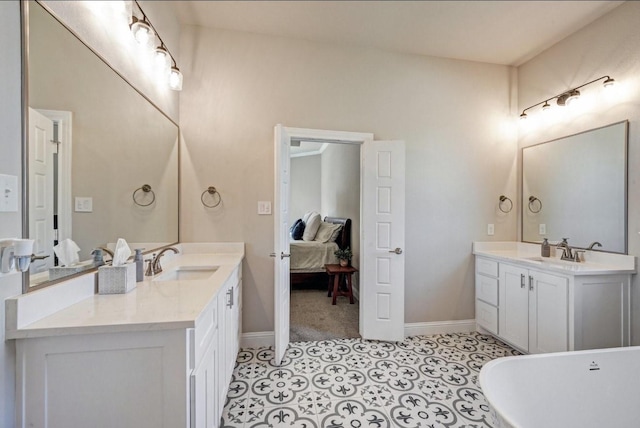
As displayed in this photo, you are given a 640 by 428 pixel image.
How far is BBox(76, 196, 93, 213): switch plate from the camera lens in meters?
1.19

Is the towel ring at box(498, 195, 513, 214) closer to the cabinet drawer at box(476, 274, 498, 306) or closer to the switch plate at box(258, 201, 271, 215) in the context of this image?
the cabinet drawer at box(476, 274, 498, 306)

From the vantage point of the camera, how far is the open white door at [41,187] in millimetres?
948

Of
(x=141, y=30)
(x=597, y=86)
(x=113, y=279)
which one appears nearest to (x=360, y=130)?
(x=141, y=30)

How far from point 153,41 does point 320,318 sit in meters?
2.86

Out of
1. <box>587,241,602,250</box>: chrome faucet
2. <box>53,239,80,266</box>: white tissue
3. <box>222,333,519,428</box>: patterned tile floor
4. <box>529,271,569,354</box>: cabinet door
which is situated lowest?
<box>222,333,519,428</box>: patterned tile floor

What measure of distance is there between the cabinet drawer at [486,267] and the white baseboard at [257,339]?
84.4 inches

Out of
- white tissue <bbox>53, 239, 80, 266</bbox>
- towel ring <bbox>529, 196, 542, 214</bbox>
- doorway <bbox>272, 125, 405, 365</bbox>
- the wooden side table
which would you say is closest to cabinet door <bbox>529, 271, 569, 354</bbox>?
towel ring <bbox>529, 196, 542, 214</bbox>

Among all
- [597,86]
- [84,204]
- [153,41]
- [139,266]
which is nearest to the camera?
[84,204]

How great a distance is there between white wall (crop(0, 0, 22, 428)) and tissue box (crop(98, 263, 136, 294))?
0.37 meters

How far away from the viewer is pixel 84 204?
4.05ft

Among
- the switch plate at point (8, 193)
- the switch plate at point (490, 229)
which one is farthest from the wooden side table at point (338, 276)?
the switch plate at point (8, 193)

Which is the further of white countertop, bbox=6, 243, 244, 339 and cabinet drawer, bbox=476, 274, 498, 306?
cabinet drawer, bbox=476, 274, 498, 306

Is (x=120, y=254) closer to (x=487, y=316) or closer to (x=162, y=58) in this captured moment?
(x=162, y=58)

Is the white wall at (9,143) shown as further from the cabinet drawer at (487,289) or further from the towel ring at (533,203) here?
the towel ring at (533,203)
